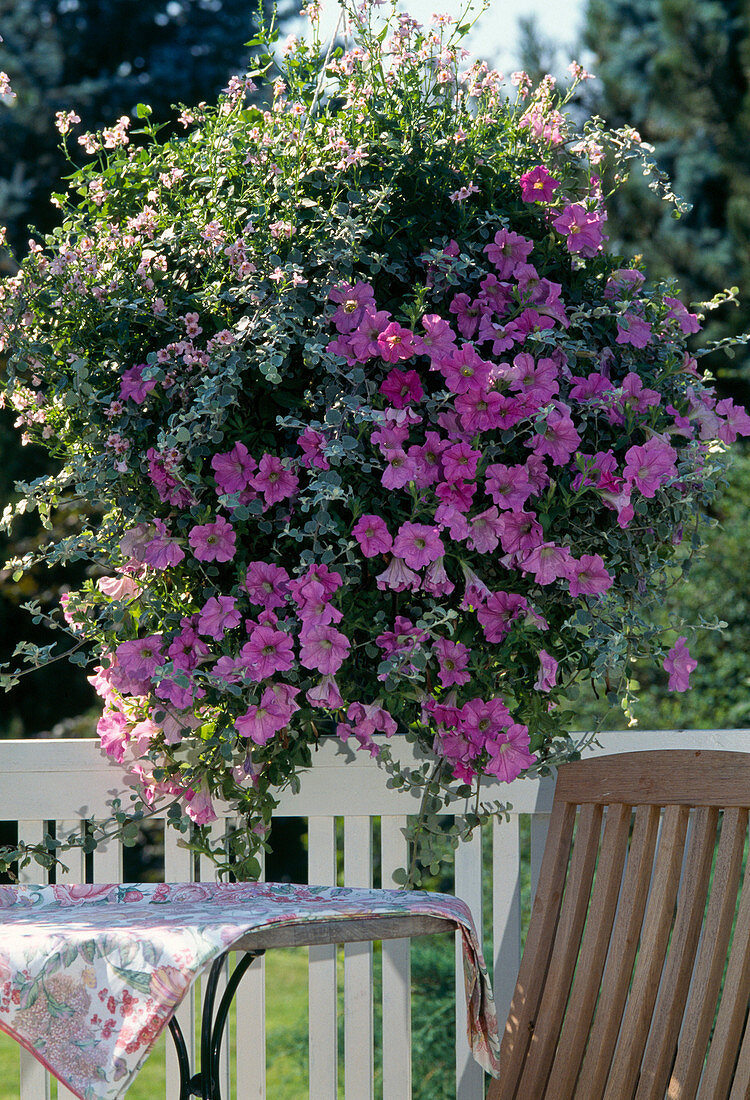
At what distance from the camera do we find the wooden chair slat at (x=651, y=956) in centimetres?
145

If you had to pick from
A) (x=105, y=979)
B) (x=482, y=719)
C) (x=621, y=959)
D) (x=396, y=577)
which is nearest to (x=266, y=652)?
(x=396, y=577)

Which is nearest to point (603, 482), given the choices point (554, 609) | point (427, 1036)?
point (554, 609)

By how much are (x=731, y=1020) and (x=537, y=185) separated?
1.06 m

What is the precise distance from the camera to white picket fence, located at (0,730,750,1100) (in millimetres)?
1784

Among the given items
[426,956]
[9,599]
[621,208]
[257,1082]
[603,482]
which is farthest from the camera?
[621,208]

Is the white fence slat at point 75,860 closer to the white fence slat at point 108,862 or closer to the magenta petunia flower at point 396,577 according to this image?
the white fence slat at point 108,862

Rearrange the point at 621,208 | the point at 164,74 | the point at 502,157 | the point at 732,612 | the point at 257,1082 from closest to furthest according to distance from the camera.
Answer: the point at 502,157 → the point at 257,1082 → the point at 732,612 → the point at 164,74 → the point at 621,208

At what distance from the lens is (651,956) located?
1477 mm

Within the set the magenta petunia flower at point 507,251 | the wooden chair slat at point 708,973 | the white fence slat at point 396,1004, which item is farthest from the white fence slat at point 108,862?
the magenta petunia flower at point 507,251

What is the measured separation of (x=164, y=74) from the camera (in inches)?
222

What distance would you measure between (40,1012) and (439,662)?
2.17ft

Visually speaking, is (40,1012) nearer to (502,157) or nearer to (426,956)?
(502,157)

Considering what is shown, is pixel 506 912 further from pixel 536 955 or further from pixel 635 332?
pixel 635 332

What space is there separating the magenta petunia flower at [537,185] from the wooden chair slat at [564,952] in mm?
836
